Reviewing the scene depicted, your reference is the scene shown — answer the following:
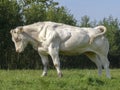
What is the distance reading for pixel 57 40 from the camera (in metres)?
15.8

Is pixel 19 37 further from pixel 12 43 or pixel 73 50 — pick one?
pixel 12 43

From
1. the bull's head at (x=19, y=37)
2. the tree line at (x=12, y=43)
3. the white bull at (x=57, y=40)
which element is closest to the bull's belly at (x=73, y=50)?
the white bull at (x=57, y=40)

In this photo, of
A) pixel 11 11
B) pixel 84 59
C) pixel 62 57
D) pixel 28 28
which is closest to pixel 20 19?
pixel 11 11

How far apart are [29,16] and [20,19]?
5.65ft

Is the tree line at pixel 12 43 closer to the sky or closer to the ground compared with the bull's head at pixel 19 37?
closer to the ground

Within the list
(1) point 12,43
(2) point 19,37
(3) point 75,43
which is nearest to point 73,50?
(3) point 75,43

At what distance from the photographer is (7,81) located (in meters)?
11.8

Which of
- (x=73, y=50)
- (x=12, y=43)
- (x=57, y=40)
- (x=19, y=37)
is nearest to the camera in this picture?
(x=57, y=40)

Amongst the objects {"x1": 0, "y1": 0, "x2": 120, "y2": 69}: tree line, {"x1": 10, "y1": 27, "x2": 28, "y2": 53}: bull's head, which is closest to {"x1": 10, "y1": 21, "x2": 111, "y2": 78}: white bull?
{"x1": 10, "y1": 27, "x2": 28, "y2": 53}: bull's head

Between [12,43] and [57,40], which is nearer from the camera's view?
[57,40]

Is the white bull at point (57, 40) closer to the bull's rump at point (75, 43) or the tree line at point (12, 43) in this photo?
the bull's rump at point (75, 43)

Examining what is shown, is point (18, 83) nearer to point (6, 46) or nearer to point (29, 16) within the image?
point (6, 46)

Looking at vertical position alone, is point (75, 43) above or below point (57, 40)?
below

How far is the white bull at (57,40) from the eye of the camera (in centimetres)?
1578
